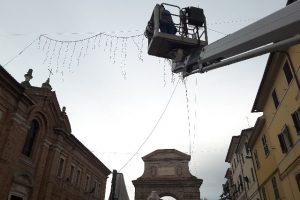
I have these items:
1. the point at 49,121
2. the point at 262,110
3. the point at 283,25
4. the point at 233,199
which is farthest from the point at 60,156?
the point at 233,199

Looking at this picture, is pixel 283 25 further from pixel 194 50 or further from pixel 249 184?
pixel 249 184

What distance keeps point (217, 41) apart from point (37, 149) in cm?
1765

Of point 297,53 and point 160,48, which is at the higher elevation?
point 297,53

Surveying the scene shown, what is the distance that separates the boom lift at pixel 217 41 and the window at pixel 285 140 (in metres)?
11.3

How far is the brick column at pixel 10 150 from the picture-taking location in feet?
53.8

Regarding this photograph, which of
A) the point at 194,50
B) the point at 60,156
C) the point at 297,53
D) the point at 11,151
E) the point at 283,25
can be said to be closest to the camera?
the point at 283,25

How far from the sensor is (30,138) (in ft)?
65.9

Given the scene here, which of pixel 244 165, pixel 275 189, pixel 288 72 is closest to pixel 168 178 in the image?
pixel 244 165

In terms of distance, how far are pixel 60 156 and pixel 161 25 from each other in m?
18.8

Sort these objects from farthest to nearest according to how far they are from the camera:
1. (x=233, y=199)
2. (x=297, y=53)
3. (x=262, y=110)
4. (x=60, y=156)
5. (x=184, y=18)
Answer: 1. (x=233, y=199)
2. (x=60, y=156)
3. (x=262, y=110)
4. (x=297, y=53)
5. (x=184, y=18)

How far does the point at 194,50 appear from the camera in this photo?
8.05 m

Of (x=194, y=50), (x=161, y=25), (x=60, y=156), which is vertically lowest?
(x=194, y=50)

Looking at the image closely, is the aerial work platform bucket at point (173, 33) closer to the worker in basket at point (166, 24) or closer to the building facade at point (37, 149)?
the worker in basket at point (166, 24)

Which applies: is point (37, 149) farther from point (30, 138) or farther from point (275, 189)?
point (275, 189)
